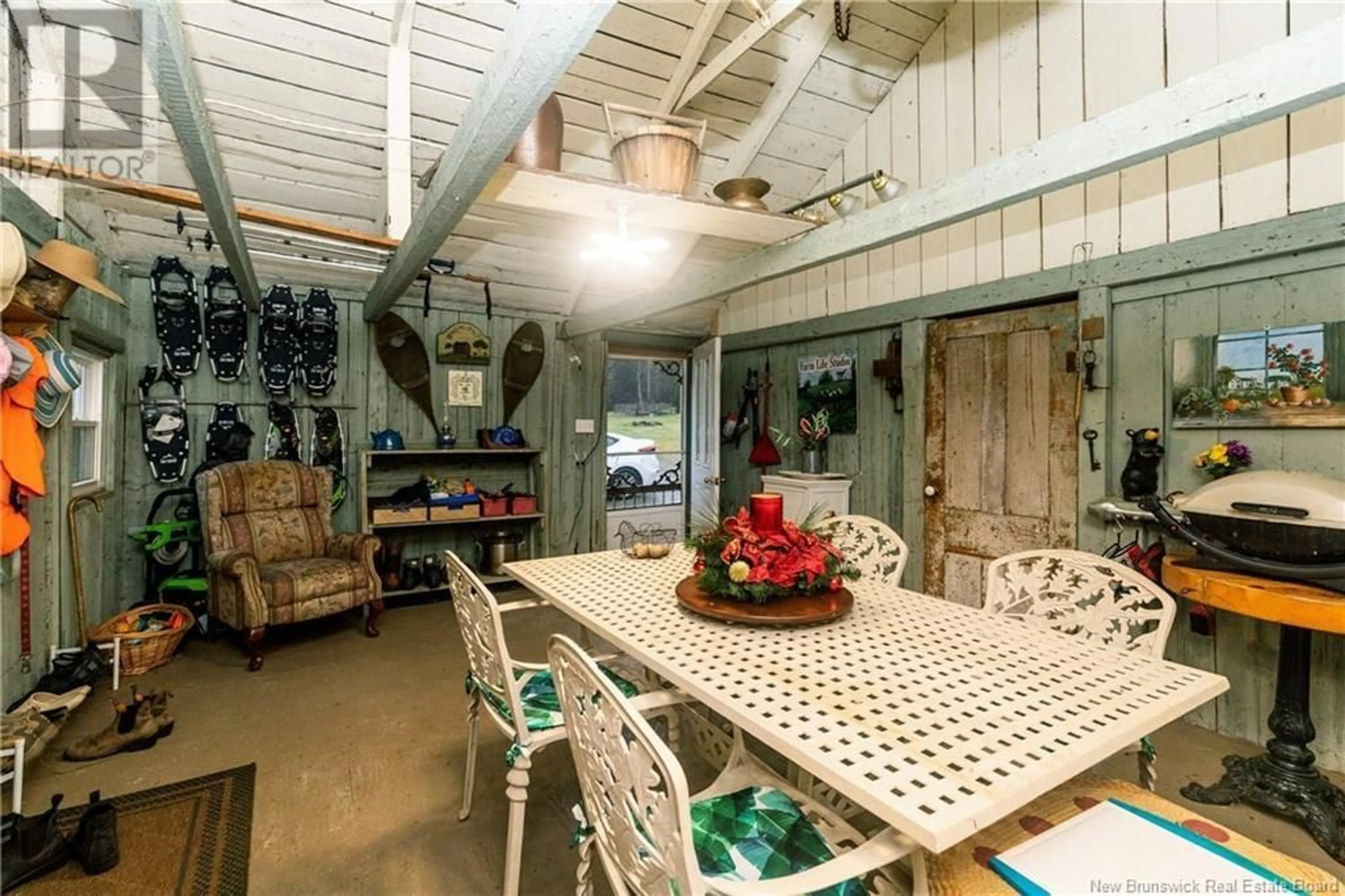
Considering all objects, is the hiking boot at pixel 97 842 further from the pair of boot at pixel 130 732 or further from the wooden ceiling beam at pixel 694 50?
the wooden ceiling beam at pixel 694 50

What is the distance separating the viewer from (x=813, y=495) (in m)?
4.00

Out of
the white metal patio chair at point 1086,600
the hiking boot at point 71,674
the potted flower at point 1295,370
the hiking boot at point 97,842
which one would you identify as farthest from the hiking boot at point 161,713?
the potted flower at point 1295,370

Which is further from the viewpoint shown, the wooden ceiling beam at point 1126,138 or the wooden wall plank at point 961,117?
the wooden wall plank at point 961,117

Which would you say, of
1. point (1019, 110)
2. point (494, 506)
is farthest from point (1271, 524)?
point (494, 506)

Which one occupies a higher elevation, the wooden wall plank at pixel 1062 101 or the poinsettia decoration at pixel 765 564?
the wooden wall plank at pixel 1062 101

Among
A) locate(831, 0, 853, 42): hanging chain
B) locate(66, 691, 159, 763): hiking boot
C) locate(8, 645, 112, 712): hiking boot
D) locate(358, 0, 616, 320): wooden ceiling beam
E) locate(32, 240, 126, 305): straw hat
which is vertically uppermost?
locate(831, 0, 853, 42): hanging chain

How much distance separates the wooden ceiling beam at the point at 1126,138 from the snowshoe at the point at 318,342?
3.33 m

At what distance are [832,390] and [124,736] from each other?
12.9ft

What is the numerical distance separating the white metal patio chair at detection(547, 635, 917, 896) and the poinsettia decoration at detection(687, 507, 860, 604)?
0.46m

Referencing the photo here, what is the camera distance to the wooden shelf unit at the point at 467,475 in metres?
4.28

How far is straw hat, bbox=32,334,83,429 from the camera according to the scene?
229cm

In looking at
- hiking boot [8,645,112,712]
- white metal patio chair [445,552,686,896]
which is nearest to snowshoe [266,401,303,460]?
hiking boot [8,645,112,712]

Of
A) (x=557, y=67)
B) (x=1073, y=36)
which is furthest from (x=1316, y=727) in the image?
(x=557, y=67)

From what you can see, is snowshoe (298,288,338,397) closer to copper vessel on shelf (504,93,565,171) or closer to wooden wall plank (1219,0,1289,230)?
copper vessel on shelf (504,93,565,171)
